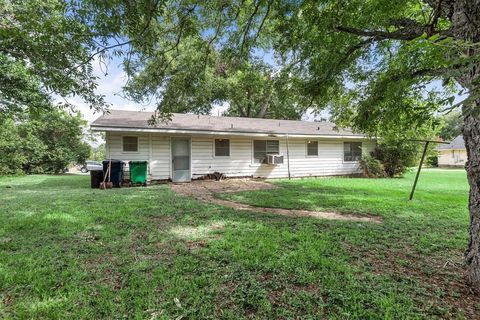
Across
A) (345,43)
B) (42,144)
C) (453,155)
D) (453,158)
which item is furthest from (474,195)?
(453,155)

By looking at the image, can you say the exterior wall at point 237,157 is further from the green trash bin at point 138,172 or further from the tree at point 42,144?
the tree at point 42,144

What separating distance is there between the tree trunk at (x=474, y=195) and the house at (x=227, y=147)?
7669 millimetres

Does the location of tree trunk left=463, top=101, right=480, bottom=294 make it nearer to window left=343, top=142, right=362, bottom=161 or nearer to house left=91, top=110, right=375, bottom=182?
house left=91, top=110, right=375, bottom=182

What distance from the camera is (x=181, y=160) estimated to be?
37.1 feet

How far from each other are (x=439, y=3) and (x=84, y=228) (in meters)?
5.59

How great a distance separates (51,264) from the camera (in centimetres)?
279

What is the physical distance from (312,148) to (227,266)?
11883mm

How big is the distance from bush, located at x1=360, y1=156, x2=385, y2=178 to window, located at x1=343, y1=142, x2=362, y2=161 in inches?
30.1

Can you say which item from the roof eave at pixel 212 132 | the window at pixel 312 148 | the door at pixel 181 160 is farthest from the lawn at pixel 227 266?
the window at pixel 312 148

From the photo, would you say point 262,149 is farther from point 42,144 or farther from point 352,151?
point 42,144

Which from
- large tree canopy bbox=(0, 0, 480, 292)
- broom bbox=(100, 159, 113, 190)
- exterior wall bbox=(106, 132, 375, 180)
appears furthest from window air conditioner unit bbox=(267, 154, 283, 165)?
broom bbox=(100, 159, 113, 190)

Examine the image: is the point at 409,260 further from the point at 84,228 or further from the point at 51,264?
the point at 84,228

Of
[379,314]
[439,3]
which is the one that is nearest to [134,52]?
[439,3]

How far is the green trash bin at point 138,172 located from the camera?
9617 mm
